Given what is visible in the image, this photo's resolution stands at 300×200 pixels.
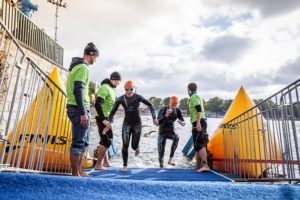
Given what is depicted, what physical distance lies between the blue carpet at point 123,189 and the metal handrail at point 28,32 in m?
9.44

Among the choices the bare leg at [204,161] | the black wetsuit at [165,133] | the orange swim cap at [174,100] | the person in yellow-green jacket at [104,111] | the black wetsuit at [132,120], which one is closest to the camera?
the person in yellow-green jacket at [104,111]

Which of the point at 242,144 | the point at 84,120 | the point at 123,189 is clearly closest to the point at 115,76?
the point at 84,120

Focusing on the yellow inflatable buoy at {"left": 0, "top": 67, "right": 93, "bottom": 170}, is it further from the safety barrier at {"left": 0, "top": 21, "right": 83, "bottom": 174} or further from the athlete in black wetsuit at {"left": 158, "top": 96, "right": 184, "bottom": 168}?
the athlete in black wetsuit at {"left": 158, "top": 96, "right": 184, "bottom": 168}

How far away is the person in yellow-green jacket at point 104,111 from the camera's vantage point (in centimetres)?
433

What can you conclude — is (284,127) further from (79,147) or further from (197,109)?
(79,147)

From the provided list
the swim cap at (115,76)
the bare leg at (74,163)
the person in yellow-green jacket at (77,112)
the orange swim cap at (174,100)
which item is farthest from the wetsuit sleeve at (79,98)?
the orange swim cap at (174,100)

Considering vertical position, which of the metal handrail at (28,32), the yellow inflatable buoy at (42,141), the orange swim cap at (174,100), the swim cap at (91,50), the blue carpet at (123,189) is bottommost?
the blue carpet at (123,189)

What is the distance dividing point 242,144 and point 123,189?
3144mm

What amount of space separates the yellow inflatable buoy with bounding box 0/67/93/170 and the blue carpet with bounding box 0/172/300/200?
0.89 m

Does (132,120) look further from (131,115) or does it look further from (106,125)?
(106,125)

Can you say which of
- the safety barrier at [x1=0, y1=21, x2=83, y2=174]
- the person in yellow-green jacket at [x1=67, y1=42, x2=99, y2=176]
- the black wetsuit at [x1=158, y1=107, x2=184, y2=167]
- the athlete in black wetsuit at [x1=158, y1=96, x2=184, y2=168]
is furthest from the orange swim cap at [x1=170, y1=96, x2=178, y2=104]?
the person in yellow-green jacket at [x1=67, y1=42, x2=99, y2=176]

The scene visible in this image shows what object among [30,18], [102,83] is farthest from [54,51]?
[102,83]

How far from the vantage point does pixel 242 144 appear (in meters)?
4.04

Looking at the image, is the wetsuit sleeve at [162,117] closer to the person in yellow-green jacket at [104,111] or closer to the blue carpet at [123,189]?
the person in yellow-green jacket at [104,111]
